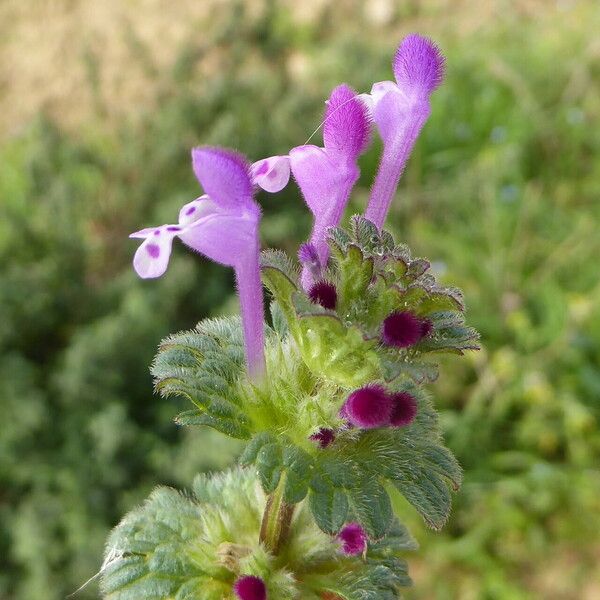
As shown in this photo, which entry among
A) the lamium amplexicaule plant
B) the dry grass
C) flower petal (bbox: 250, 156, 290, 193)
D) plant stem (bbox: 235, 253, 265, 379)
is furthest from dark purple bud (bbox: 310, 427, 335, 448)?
the dry grass

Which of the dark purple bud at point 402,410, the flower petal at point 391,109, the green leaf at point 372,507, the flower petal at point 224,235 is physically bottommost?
the green leaf at point 372,507

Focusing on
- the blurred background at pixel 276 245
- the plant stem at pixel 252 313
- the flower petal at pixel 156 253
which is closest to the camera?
the flower petal at pixel 156 253

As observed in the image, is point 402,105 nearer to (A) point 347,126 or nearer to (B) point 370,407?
(A) point 347,126

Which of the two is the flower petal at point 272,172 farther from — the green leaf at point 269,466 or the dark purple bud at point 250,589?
the dark purple bud at point 250,589

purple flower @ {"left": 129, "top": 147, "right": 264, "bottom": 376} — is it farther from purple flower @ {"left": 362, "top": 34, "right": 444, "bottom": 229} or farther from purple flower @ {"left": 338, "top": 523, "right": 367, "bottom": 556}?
purple flower @ {"left": 338, "top": 523, "right": 367, "bottom": 556}

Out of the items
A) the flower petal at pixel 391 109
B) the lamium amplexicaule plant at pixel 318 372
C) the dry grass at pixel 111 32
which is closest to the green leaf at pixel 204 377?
the lamium amplexicaule plant at pixel 318 372

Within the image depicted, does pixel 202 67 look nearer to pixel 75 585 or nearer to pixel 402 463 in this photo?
pixel 75 585
